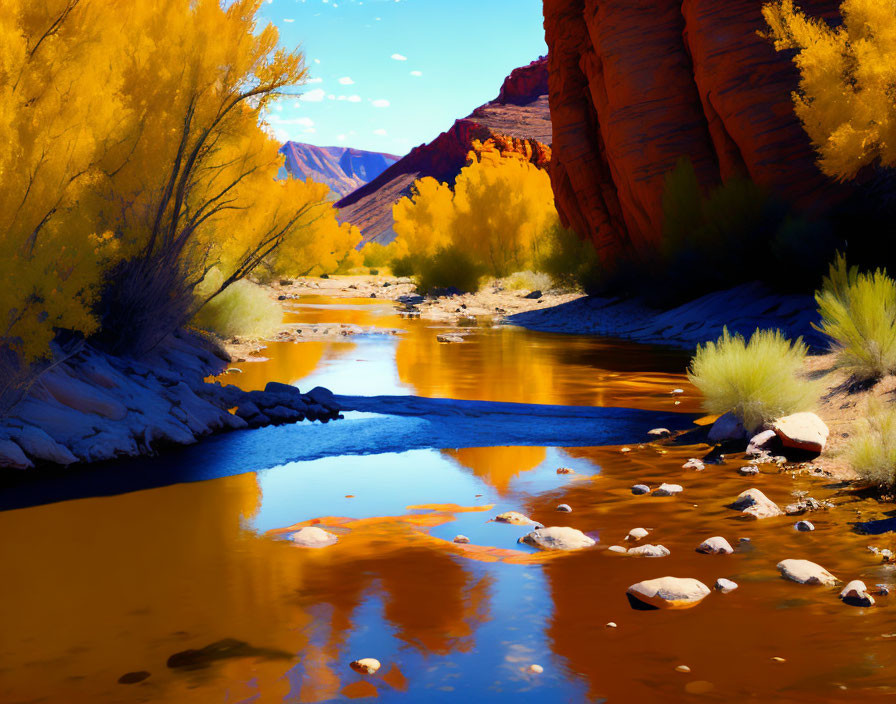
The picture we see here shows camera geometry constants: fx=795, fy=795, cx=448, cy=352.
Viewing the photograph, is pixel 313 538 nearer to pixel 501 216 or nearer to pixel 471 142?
pixel 501 216

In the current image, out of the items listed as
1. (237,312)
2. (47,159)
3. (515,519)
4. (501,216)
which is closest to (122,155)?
(47,159)

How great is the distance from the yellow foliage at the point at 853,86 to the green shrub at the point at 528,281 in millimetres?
17192

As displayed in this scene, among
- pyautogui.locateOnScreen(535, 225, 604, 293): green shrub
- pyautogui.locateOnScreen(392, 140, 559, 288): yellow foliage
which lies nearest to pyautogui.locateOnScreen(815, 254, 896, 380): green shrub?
pyautogui.locateOnScreen(535, 225, 604, 293): green shrub

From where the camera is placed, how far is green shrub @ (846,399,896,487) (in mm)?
5359

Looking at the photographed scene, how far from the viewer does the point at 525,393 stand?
11.2m

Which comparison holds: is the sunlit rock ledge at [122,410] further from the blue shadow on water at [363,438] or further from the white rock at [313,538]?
the white rock at [313,538]

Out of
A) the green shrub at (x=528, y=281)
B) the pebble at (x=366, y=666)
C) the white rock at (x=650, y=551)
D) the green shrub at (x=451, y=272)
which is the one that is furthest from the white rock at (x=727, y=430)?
the green shrub at (x=451, y=272)

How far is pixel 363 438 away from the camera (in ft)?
27.9

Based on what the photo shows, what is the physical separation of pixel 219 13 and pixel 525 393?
6.33 meters

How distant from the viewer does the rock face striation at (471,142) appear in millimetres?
88250

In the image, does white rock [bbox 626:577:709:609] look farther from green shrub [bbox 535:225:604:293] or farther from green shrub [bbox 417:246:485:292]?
green shrub [bbox 417:246:485:292]

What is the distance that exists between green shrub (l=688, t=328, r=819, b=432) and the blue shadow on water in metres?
0.81

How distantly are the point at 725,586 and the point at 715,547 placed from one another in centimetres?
57

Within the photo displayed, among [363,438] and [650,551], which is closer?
[650,551]
